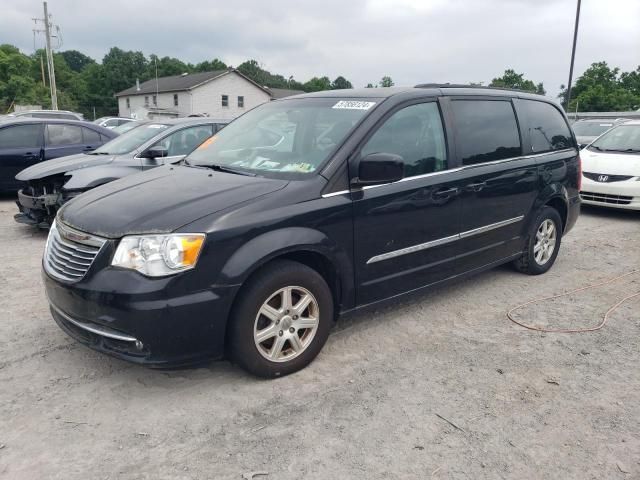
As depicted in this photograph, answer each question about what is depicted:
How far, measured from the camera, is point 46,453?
2.67 m

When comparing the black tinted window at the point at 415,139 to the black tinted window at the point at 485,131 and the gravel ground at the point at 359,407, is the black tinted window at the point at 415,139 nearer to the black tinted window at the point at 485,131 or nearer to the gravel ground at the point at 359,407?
the black tinted window at the point at 485,131

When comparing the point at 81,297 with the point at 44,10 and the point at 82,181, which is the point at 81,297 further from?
the point at 44,10

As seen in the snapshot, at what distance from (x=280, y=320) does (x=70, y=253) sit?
1352 millimetres

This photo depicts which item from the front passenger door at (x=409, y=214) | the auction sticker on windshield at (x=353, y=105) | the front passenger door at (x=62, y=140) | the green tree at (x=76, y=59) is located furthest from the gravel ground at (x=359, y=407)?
the green tree at (x=76, y=59)

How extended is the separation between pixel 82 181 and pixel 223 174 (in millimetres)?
3531

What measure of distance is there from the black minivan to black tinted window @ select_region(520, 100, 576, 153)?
22cm

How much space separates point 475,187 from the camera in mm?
4469

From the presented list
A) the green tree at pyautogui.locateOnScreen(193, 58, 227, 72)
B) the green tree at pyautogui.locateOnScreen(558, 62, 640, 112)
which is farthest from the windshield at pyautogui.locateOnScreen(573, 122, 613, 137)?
the green tree at pyautogui.locateOnScreen(193, 58, 227, 72)

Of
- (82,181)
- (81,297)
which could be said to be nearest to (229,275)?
(81,297)

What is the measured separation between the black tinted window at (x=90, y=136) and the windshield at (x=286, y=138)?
613 cm

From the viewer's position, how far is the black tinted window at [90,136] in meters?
9.70

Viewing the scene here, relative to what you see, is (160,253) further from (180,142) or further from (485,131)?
(180,142)

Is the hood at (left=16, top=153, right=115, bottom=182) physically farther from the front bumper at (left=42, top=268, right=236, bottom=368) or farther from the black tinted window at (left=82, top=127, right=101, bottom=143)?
the front bumper at (left=42, top=268, right=236, bottom=368)

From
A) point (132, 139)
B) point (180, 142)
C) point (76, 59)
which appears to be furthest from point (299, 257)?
point (76, 59)
